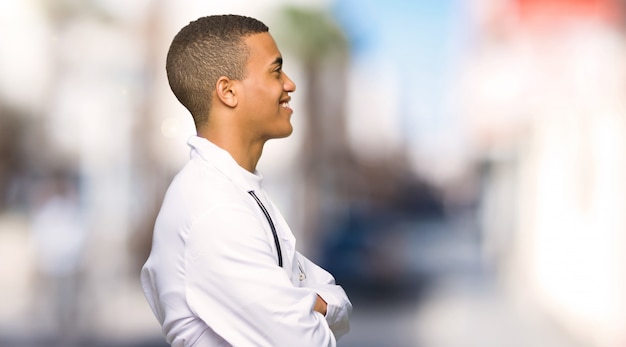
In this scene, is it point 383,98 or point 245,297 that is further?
point 383,98

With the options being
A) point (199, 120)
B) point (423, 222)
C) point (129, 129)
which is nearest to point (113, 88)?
point (129, 129)

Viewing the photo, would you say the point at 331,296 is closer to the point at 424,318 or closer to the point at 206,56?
the point at 206,56

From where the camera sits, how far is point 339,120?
12664 mm

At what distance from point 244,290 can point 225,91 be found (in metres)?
0.38

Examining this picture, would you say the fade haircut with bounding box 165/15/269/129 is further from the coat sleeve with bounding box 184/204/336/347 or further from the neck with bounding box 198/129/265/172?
the coat sleeve with bounding box 184/204/336/347

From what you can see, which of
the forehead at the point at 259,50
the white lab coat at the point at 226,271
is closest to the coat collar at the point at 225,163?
the white lab coat at the point at 226,271

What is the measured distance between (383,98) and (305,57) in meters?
1.46

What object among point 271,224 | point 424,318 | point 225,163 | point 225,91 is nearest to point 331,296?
point 271,224

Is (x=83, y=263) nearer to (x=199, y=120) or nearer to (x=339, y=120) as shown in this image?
(x=339, y=120)

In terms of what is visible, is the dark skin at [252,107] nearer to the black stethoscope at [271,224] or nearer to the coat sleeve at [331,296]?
the black stethoscope at [271,224]

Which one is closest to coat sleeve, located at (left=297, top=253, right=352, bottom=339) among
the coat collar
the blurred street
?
the coat collar

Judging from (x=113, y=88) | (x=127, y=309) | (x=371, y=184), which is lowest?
(x=127, y=309)

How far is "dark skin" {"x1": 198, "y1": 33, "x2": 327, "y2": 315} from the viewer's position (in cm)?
188

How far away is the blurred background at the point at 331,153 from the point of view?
407 inches
